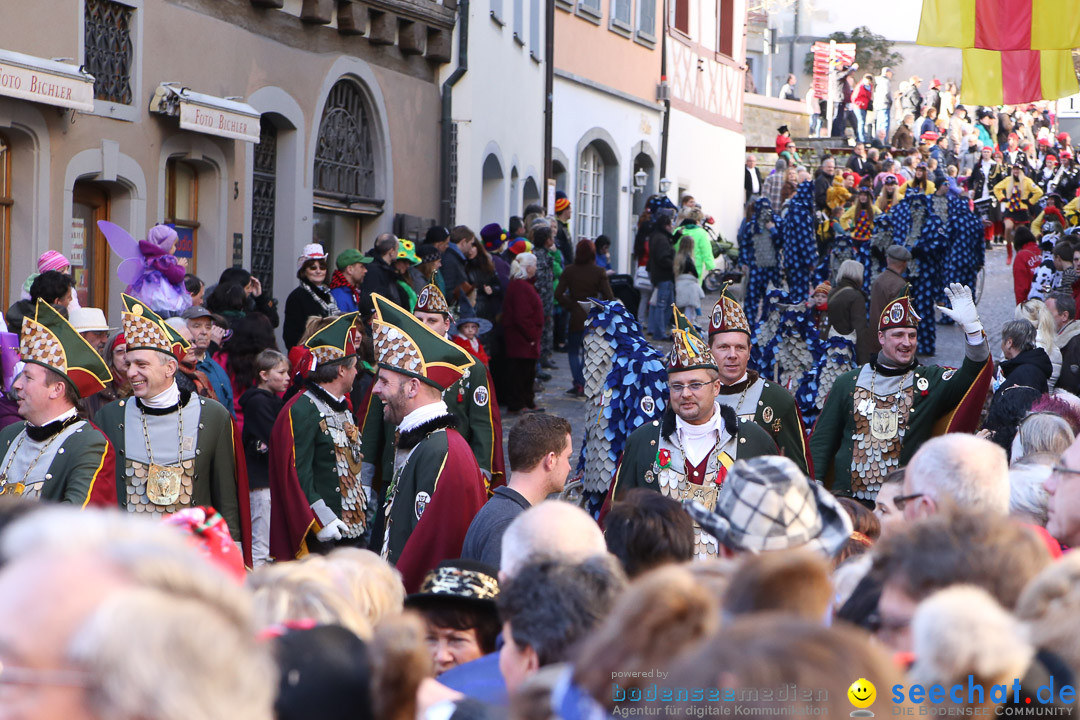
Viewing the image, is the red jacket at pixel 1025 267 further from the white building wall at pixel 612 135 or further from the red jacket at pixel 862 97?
the red jacket at pixel 862 97

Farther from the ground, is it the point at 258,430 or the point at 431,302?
the point at 431,302

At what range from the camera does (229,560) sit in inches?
157

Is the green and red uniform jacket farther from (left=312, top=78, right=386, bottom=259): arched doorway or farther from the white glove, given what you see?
(left=312, top=78, right=386, bottom=259): arched doorway

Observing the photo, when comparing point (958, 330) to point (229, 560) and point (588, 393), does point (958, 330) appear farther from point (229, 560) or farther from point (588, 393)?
point (229, 560)

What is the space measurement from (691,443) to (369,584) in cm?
302

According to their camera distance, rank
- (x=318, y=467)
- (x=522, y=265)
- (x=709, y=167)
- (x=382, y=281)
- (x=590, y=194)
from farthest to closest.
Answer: (x=709, y=167) < (x=590, y=194) < (x=522, y=265) < (x=382, y=281) < (x=318, y=467)

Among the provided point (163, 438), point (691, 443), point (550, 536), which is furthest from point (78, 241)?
point (550, 536)

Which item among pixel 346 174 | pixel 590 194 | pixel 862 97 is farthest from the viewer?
pixel 862 97

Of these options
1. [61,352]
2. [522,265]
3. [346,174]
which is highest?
[346,174]

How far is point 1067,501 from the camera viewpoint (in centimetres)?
393

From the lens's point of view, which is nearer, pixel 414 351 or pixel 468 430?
pixel 414 351

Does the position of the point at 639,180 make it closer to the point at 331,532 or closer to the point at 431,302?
the point at 431,302

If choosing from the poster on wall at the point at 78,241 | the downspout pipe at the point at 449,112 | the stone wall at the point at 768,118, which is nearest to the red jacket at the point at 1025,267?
the downspout pipe at the point at 449,112

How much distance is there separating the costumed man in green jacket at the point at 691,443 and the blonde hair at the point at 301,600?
10.3 feet
